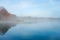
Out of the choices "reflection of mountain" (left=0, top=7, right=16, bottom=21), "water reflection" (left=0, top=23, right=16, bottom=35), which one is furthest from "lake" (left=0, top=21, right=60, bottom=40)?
"reflection of mountain" (left=0, top=7, right=16, bottom=21)

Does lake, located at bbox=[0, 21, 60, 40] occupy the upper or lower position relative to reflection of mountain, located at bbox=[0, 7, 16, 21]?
lower

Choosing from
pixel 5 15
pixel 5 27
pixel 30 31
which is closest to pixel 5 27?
pixel 5 27

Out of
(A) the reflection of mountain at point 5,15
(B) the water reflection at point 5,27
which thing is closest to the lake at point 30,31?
(B) the water reflection at point 5,27

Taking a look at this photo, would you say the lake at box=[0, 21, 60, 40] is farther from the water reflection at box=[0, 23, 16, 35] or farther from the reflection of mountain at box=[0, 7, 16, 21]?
the reflection of mountain at box=[0, 7, 16, 21]

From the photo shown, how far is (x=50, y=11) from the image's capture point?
5.49 ft

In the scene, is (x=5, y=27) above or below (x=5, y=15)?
below

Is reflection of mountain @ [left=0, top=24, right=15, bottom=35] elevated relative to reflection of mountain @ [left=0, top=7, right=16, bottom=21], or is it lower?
lower

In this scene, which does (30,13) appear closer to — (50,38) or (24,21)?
(24,21)

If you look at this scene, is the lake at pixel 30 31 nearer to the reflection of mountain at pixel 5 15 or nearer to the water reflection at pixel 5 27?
the water reflection at pixel 5 27

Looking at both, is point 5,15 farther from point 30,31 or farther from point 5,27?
point 30,31

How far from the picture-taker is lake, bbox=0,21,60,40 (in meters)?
1.66

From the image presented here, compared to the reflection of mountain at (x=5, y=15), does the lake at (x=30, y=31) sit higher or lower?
lower

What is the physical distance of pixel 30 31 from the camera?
1670 millimetres

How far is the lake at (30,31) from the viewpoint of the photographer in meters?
1.66
